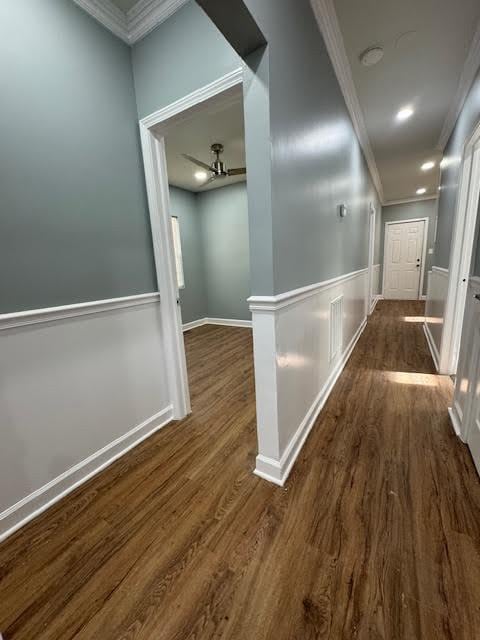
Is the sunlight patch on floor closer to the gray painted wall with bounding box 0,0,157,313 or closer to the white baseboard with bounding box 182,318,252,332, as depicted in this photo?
the gray painted wall with bounding box 0,0,157,313

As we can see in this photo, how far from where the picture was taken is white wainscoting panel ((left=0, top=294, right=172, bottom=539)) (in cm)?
117

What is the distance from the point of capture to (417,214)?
21.4 feet

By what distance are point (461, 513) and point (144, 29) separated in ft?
9.60

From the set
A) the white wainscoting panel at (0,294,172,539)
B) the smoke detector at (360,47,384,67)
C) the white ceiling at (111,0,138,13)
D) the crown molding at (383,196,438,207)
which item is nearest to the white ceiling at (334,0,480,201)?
the smoke detector at (360,47,384,67)

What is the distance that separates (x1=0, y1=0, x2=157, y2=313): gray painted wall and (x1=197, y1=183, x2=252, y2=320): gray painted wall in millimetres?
3076

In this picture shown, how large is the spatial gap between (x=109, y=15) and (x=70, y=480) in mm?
2487

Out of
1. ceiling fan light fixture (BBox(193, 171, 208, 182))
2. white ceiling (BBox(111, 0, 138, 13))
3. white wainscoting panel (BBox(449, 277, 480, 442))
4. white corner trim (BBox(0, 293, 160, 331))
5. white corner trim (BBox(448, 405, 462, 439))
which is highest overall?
white ceiling (BBox(111, 0, 138, 13))

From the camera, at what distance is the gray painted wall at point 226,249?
456 centimetres

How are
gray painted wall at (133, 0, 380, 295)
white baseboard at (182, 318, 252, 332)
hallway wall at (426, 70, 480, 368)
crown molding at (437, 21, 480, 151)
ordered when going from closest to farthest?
gray painted wall at (133, 0, 380, 295) < crown molding at (437, 21, 480, 151) < hallway wall at (426, 70, 480, 368) < white baseboard at (182, 318, 252, 332)

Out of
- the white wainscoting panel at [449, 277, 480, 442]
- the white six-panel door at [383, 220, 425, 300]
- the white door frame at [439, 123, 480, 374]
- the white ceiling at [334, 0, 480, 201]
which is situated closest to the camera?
the white wainscoting panel at [449, 277, 480, 442]

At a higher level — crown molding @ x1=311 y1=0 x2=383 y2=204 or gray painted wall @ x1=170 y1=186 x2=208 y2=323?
crown molding @ x1=311 y1=0 x2=383 y2=204

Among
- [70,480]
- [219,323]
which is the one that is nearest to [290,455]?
[70,480]

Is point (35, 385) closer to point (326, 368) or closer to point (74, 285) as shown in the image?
point (74, 285)

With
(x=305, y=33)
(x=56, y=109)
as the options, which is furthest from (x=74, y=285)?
(x=305, y=33)
